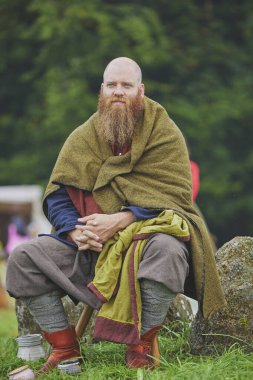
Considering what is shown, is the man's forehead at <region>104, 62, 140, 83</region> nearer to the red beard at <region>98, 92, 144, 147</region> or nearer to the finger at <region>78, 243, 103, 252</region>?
the red beard at <region>98, 92, 144, 147</region>

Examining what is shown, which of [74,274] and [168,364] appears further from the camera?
[74,274]

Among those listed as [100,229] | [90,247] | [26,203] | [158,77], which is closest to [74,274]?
[90,247]

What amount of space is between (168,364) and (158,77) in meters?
18.2

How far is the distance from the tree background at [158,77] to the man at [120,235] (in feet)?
52.0

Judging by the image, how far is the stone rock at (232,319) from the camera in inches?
201

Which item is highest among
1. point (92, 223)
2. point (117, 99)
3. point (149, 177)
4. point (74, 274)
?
point (117, 99)

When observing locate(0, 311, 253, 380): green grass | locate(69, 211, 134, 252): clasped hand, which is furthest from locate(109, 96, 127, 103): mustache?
locate(0, 311, 253, 380): green grass

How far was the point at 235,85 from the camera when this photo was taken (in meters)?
22.1

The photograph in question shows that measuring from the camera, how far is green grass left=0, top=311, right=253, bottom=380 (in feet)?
14.3

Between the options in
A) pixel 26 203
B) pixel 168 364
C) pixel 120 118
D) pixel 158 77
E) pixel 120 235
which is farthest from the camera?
pixel 158 77

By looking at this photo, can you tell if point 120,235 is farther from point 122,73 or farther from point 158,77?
point 158,77

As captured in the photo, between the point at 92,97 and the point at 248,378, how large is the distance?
17.5 metres

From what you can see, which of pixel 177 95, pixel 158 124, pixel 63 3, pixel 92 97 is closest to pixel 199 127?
pixel 177 95

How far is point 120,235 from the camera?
15.5 ft
